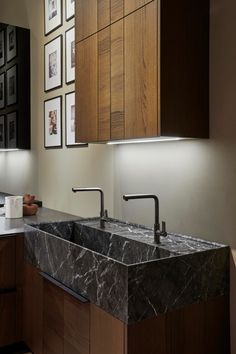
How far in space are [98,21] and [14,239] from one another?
4.91 ft

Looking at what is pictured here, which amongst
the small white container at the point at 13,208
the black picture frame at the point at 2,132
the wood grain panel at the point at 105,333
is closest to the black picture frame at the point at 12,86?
the black picture frame at the point at 2,132

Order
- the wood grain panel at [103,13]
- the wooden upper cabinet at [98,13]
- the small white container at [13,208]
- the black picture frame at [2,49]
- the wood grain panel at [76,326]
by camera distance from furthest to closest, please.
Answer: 1. the black picture frame at [2,49]
2. the small white container at [13,208]
3. the wood grain panel at [103,13]
4. the wooden upper cabinet at [98,13]
5. the wood grain panel at [76,326]

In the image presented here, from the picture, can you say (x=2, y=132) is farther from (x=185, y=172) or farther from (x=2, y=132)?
(x=185, y=172)

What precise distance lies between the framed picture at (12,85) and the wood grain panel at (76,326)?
259cm

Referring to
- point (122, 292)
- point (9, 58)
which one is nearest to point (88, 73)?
point (122, 292)

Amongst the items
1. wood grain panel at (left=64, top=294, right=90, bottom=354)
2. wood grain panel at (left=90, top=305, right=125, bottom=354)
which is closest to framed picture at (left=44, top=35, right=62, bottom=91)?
wood grain panel at (left=64, top=294, right=90, bottom=354)

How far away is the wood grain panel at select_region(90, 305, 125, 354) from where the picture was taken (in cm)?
145

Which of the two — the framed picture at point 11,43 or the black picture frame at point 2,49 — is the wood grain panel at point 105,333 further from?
the black picture frame at point 2,49

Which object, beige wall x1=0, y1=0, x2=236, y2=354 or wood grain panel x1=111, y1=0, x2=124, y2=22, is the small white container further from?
wood grain panel x1=111, y1=0, x2=124, y2=22

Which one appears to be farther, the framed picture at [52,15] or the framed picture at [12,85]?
the framed picture at [12,85]

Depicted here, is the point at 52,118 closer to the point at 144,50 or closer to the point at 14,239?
the point at 14,239

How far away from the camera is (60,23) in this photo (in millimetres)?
3160

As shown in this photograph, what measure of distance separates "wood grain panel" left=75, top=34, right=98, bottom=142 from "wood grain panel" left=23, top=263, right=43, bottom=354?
0.93 metres

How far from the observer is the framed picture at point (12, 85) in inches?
149
